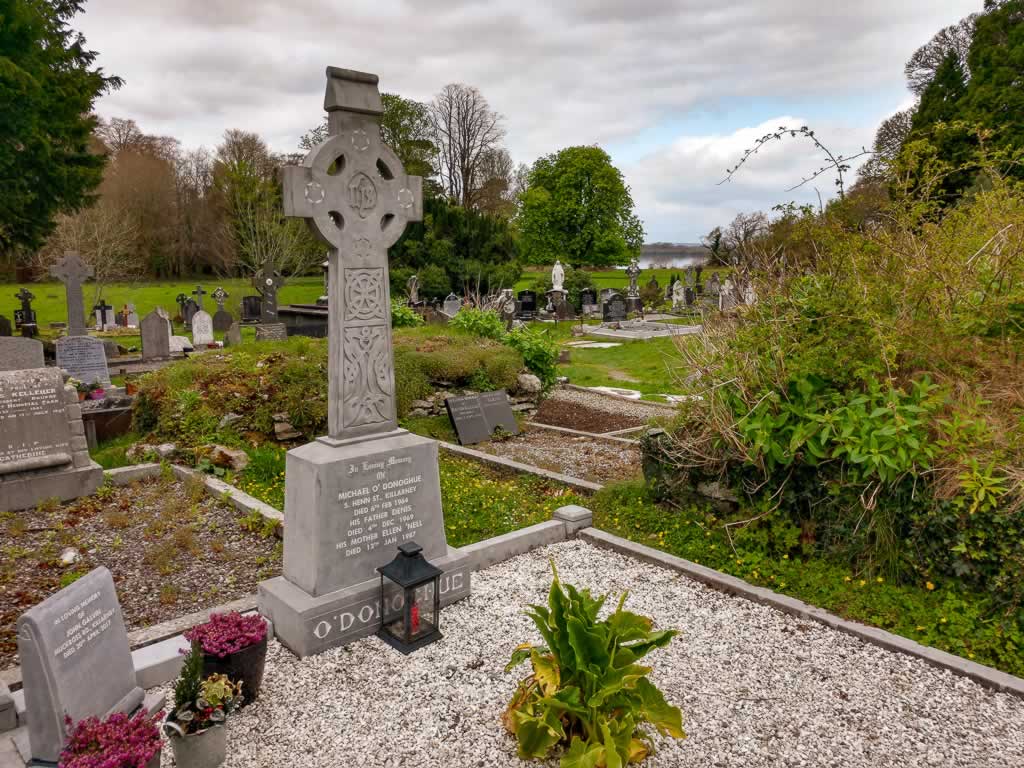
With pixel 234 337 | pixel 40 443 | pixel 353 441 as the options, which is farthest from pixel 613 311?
pixel 353 441

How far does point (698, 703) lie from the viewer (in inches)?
143

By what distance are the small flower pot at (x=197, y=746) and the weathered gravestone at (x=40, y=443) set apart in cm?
525

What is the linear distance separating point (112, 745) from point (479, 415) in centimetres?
775

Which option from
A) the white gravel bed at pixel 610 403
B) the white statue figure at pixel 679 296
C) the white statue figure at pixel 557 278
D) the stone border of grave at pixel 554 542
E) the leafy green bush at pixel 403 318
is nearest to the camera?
the stone border of grave at pixel 554 542

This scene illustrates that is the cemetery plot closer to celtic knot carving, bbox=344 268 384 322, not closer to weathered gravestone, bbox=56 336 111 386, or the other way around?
celtic knot carving, bbox=344 268 384 322

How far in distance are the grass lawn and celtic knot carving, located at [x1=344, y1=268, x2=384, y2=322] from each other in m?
24.2

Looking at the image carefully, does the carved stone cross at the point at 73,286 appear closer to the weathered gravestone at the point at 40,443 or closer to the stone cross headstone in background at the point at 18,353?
the stone cross headstone in background at the point at 18,353

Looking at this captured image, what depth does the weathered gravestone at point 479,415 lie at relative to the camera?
9.98m

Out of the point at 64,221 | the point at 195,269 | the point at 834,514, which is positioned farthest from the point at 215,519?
the point at 195,269

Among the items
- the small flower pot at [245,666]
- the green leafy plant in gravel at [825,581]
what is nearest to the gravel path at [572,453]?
the green leafy plant in gravel at [825,581]

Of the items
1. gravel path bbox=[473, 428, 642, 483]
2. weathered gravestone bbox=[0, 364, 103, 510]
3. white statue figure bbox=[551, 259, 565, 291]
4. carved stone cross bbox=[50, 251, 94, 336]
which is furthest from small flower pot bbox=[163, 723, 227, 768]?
white statue figure bbox=[551, 259, 565, 291]

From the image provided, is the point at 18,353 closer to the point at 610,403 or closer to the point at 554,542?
the point at 554,542

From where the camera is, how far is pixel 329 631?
417 centimetres

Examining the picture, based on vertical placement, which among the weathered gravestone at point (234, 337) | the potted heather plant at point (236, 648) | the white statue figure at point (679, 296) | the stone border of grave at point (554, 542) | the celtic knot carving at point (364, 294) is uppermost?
the celtic knot carving at point (364, 294)
